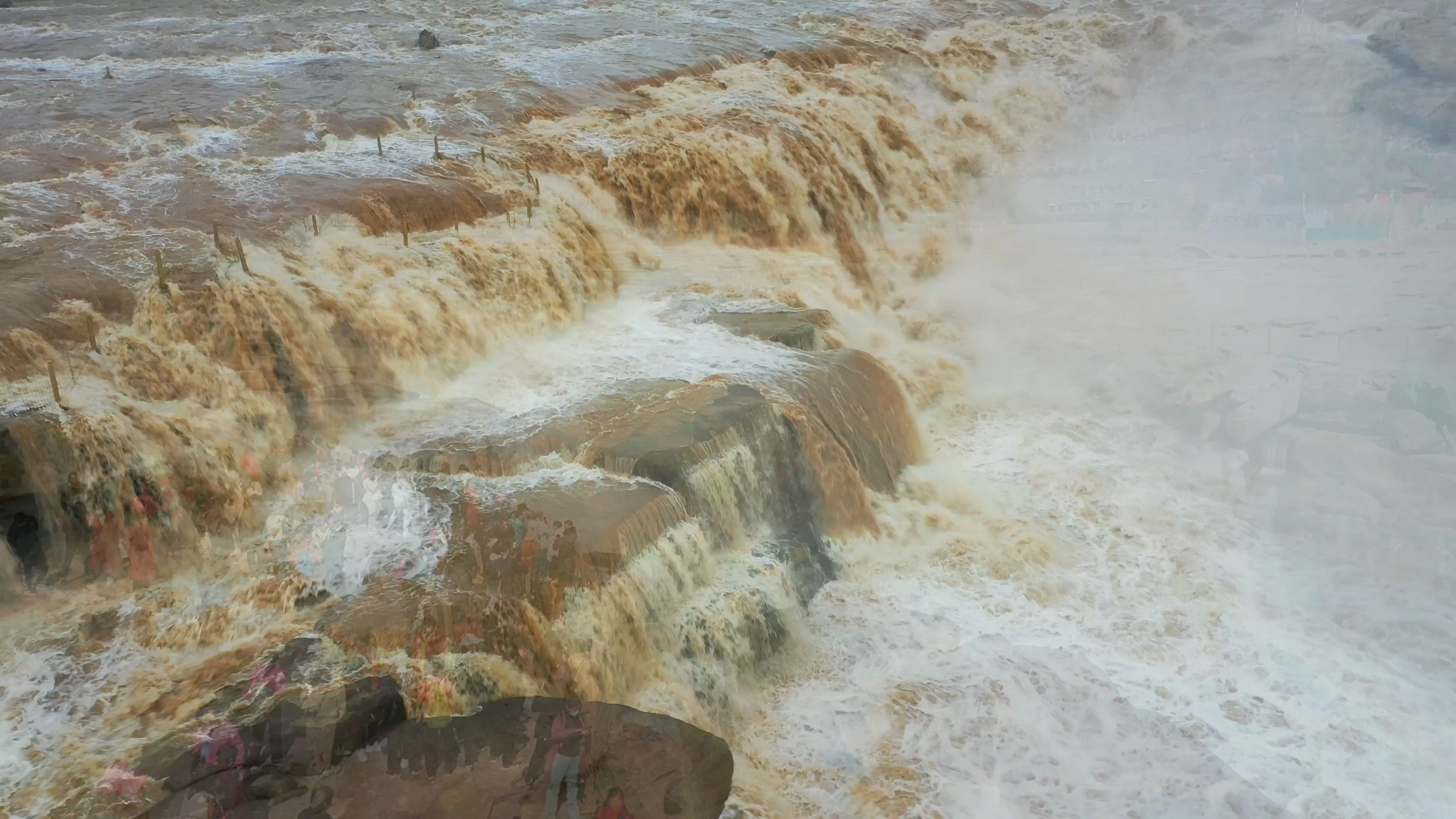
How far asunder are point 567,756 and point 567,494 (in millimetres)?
1508

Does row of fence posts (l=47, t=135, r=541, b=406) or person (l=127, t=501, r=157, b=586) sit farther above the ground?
row of fence posts (l=47, t=135, r=541, b=406)

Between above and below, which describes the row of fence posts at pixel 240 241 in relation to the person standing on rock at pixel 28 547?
above

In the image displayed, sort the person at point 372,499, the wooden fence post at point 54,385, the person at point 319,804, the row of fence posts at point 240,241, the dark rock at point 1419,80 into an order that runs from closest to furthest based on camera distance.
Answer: the person at point 319,804
the wooden fence post at point 54,385
the person at point 372,499
the row of fence posts at point 240,241
the dark rock at point 1419,80

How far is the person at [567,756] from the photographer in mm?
3377

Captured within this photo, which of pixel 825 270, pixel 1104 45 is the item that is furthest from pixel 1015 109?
pixel 825 270

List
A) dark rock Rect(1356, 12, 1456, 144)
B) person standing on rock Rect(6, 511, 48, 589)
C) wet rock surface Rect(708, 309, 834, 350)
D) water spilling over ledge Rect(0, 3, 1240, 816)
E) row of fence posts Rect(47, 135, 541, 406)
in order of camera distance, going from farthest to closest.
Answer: dark rock Rect(1356, 12, 1456, 144) → wet rock surface Rect(708, 309, 834, 350) → row of fence posts Rect(47, 135, 541, 406) → person standing on rock Rect(6, 511, 48, 589) → water spilling over ledge Rect(0, 3, 1240, 816)

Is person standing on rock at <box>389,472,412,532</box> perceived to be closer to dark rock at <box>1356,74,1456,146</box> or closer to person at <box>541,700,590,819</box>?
person at <box>541,700,590,819</box>

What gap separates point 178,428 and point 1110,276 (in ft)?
25.9

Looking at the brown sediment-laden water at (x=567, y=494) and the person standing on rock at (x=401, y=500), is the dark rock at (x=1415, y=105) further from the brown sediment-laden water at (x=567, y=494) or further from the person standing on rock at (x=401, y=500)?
the person standing on rock at (x=401, y=500)

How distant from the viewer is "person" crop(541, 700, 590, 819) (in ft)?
11.1

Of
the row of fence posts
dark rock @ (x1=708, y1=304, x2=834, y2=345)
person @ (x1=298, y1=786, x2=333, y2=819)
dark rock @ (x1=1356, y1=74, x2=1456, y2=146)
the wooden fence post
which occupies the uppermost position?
dark rock @ (x1=1356, y1=74, x2=1456, y2=146)

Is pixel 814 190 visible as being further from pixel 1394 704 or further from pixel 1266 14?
pixel 1266 14

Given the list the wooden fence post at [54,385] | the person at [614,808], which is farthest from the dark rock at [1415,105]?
the wooden fence post at [54,385]

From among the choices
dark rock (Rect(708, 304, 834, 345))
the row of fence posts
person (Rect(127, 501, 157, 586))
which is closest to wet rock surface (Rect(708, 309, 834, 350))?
dark rock (Rect(708, 304, 834, 345))
